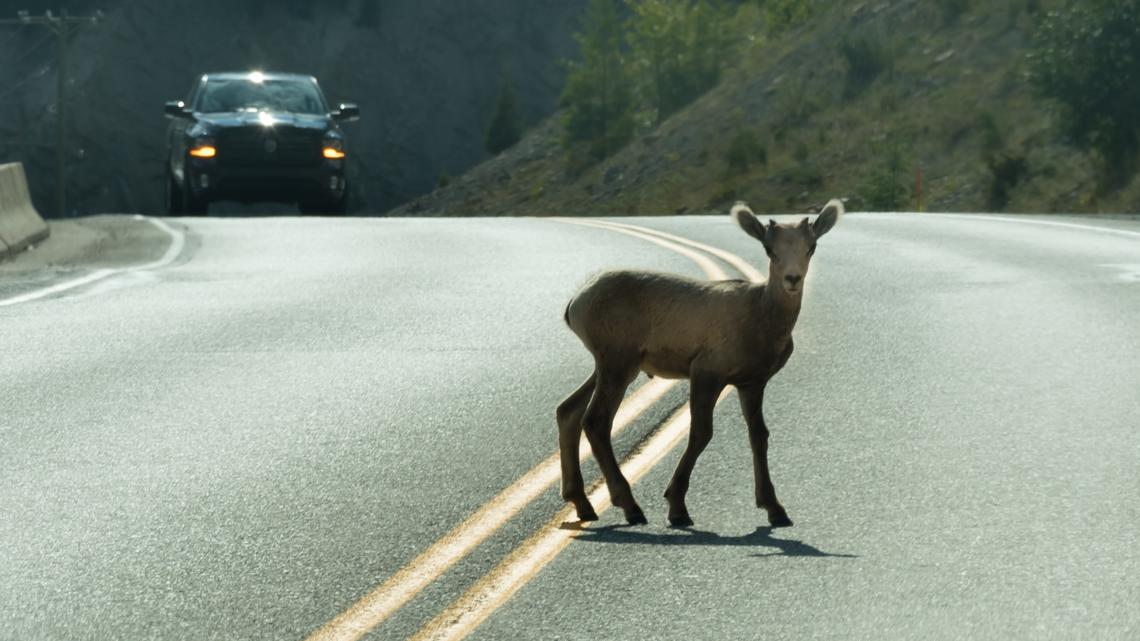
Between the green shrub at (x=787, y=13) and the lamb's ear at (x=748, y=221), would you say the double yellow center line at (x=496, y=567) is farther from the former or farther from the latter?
the green shrub at (x=787, y=13)

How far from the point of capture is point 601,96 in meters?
86.1

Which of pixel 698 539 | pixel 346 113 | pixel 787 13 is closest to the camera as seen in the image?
pixel 698 539

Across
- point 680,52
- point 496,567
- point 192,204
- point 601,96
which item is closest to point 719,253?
point 192,204

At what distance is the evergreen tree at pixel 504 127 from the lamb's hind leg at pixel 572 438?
95.7m

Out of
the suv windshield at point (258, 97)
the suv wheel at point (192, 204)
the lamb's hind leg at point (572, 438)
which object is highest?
the lamb's hind leg at point (572, 438)

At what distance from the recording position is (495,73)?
116m

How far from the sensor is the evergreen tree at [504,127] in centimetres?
10262

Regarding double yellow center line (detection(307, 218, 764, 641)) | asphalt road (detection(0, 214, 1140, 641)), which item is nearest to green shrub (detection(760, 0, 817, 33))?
asphalt road (detection(0, 214, 1140, 641))

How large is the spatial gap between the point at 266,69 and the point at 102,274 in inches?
3793

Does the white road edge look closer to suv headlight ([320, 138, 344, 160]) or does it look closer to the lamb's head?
suv headlight ([320, 138, 344, 160])

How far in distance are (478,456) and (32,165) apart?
10928 cm

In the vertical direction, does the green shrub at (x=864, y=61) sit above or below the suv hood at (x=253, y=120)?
below

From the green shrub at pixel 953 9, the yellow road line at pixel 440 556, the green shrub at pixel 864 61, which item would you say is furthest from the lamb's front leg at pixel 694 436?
the green shrub at pixel 953 9

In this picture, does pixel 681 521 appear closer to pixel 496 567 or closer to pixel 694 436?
pixel 694 436
